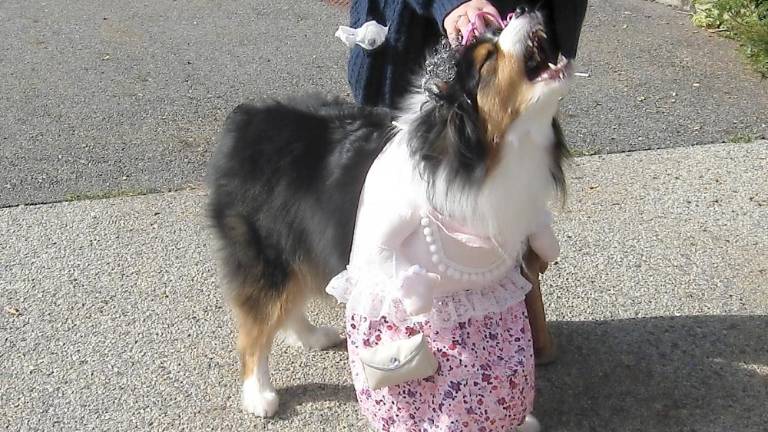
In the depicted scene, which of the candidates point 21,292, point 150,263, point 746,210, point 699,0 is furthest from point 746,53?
point 21,292

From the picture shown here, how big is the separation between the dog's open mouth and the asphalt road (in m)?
3.08

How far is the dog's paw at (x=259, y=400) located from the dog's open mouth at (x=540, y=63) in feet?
5.28

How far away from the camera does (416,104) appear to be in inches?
98.7

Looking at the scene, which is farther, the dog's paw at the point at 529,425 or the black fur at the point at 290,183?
the dog's paw at the point at 529,425

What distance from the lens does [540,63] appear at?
2.29m

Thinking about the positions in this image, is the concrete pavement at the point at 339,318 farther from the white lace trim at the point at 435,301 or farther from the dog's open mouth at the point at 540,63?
the dog's open mouth at the point at 540,63

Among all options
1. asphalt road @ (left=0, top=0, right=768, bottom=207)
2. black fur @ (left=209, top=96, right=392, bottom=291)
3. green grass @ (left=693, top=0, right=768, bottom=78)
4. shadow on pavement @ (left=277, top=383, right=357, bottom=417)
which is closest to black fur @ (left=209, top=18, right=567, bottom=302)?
black fur @ (left=209, top=96, right=392, bottom=291)

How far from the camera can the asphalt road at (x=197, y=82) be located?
5.34 m

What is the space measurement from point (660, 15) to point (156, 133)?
461 centimetres

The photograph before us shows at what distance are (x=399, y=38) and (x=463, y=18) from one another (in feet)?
1.60

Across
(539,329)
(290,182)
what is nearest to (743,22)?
(539,329)

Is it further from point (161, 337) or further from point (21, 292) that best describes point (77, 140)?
point (161, 337)

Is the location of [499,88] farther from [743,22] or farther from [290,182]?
[743,22]

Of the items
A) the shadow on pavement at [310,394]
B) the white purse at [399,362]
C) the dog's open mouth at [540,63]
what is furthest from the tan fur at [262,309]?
the dog's open mouth at [540,63]
